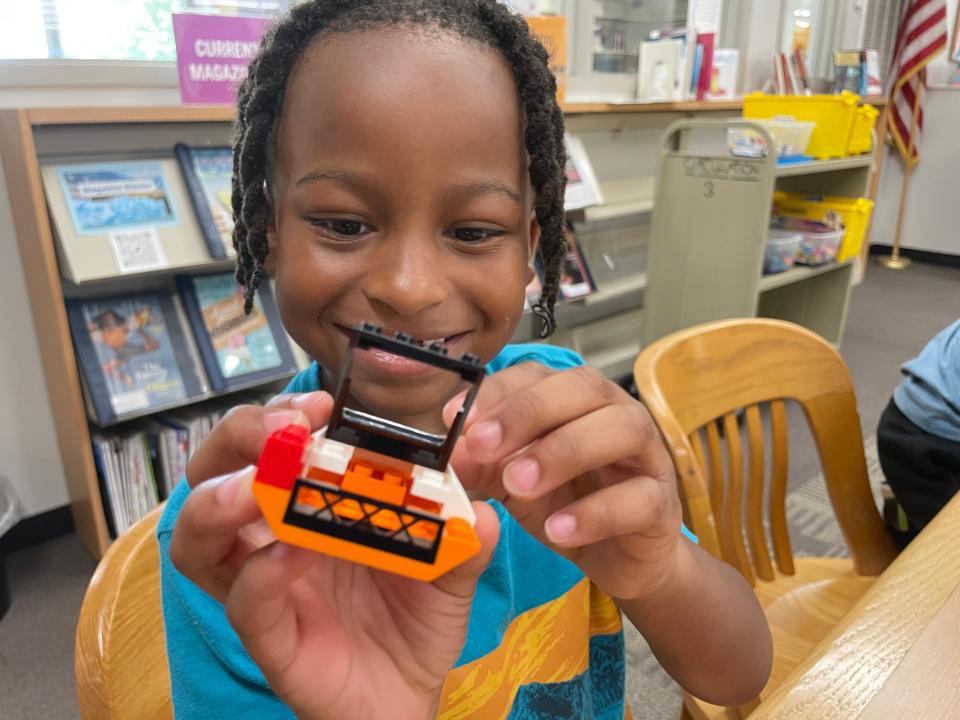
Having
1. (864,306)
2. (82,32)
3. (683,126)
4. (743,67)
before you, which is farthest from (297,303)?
(864,306)

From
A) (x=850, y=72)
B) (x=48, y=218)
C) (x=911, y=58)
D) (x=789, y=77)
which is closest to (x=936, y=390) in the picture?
(x=48, y=218)

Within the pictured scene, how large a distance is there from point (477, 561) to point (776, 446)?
3.00 feet

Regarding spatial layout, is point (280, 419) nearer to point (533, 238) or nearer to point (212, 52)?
point (533, 238)

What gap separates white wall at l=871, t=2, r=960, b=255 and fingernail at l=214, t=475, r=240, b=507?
5.87 metres

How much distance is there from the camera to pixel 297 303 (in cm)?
62

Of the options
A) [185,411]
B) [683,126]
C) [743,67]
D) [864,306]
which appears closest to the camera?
[185,411]

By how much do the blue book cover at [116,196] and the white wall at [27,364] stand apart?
0.24m

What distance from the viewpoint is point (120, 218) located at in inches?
66.1

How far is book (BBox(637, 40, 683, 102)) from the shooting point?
9.45 ft

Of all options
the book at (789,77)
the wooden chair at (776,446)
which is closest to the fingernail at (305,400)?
the wooden chair at (776,446)

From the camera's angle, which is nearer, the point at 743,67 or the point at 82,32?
the point at 82,32

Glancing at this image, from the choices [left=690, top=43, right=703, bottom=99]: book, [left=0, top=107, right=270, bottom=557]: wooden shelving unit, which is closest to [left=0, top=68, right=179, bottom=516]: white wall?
[left=0, top=107, right=270, bottom=557]: wooden shelving unit

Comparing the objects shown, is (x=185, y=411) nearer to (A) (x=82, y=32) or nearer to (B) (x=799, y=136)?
(A) (x=82, y=32)

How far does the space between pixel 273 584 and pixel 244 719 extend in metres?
0.33
